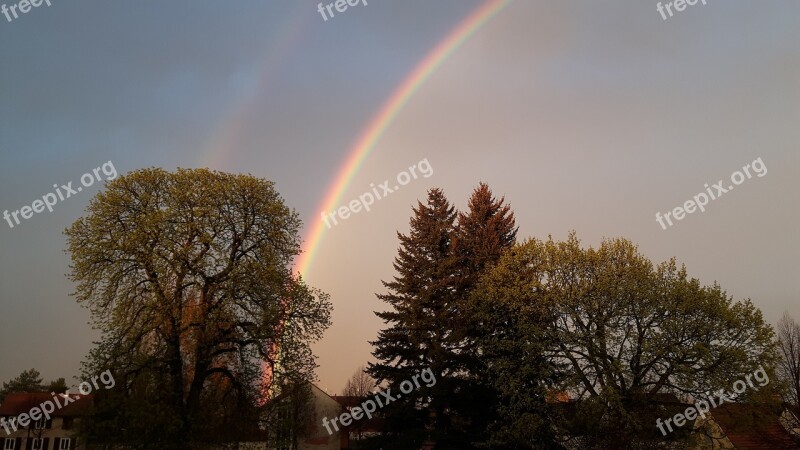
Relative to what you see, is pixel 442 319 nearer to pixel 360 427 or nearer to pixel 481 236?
pixel 481 236

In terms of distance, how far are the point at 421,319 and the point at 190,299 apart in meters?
16.9

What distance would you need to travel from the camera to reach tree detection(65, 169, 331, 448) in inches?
1033

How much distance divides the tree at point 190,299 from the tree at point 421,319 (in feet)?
35.6

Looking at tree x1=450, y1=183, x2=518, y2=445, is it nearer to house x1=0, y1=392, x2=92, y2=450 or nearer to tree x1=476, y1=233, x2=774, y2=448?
tree x1=476, y1=233, x2=774, y2=448

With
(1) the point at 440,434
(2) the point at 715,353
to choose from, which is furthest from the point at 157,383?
(2) the point at 715,353

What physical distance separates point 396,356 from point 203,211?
716 inches

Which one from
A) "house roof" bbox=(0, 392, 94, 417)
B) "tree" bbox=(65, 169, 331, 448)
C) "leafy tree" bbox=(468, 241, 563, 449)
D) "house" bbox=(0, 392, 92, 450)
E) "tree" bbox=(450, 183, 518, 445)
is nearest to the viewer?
"tree" bbox=(65, 169, 331, 448)

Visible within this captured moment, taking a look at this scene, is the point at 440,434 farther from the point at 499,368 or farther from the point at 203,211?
the point at 203,211

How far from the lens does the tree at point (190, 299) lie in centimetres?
2623

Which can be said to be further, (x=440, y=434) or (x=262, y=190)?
(x=440, y=434)

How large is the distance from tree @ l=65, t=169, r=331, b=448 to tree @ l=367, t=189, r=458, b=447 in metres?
10.9

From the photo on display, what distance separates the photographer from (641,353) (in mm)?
30391

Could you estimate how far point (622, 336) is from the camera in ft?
102

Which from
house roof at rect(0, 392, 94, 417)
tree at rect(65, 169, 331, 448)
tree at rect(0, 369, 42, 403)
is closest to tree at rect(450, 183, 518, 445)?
tree at rect(65, 169, 331, 448)
